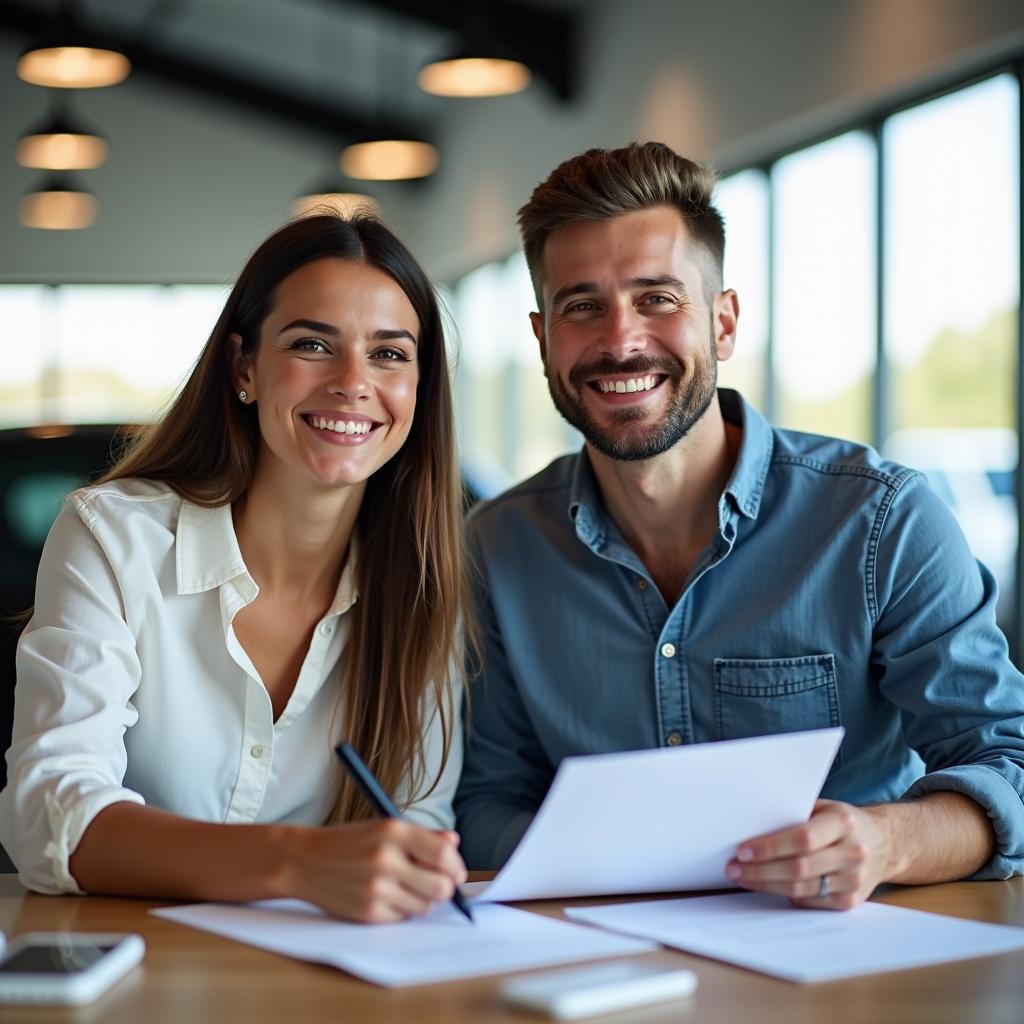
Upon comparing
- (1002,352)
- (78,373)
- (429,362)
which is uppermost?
(78,373)

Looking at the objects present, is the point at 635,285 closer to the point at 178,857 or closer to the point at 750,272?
the point at 178,857

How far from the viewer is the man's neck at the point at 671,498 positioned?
1854mm

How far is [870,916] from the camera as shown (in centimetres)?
126

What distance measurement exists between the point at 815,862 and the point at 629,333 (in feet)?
2.55

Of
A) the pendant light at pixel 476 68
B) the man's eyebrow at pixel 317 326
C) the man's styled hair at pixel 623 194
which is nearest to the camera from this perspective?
the man's eyebrow at pixel 317 326

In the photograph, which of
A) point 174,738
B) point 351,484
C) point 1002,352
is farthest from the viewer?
point 1002,352

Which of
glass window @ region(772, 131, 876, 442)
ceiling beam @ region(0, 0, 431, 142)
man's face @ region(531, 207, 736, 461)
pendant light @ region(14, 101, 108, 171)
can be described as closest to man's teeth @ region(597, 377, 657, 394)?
man's face @ region(531, 207, 736, 461)

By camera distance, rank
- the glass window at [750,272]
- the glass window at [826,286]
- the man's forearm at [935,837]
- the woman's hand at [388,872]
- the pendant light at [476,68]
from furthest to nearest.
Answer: the glass window at [750,272] < the glass window at [826,286] < the pendant light at [476,68] < the man's forearm at [935,837] < the woman's hand at [388,872]

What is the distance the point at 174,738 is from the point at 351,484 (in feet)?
1.21

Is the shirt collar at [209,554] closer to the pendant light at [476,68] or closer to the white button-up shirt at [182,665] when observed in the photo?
the white button-up shirt at [182,665]

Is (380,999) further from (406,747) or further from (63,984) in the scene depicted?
(406,747)

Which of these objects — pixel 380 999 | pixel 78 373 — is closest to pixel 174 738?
pixel 380 999

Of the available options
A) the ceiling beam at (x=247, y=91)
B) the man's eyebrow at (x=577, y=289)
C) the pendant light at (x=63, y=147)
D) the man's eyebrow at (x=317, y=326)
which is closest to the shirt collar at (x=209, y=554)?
the man's eyebrow at (x=317, y=326)

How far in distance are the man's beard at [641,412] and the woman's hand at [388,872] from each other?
0.74m
